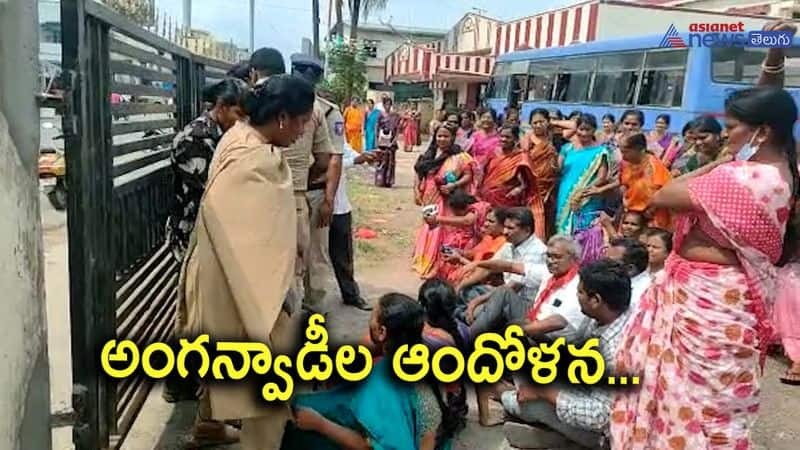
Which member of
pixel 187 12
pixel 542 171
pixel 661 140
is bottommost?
pixel 542 171

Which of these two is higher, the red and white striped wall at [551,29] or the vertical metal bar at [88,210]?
the red and white striped wall at [551,29]

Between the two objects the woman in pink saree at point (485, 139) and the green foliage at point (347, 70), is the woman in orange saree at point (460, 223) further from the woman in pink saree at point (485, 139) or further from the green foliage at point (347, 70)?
the green foliage at point (347, 70)

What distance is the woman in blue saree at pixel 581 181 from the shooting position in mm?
5488

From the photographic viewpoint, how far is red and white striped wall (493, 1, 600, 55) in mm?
18188

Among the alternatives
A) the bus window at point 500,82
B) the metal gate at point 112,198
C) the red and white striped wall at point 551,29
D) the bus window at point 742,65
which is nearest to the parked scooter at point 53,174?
the metal gate at point 112,198

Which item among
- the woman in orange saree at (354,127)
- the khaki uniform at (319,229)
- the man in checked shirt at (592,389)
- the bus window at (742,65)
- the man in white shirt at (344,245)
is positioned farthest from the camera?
the woman in orange saree at (354,127)

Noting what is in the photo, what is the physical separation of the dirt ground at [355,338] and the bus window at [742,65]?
408cm

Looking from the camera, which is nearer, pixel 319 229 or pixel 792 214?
pixel 792 214

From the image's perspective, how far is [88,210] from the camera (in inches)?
84.1

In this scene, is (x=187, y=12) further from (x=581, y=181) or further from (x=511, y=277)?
(x=511, y=277)

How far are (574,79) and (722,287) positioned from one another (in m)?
11.0

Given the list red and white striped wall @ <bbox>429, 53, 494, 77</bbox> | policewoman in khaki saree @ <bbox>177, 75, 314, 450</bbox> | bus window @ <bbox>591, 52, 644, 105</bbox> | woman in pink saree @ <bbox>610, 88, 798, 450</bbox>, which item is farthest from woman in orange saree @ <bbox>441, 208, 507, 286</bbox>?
red and white striped wall @ <bbox>429, 53, 494, 77</bbox>

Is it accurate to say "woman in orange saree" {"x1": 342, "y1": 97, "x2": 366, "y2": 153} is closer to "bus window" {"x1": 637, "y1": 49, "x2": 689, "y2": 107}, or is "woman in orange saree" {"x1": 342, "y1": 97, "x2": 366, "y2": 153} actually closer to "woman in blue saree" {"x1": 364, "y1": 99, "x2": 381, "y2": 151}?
"woman in blue saree" {"x1": 364, "y1": 99, "x2": 381, "y2": 151}

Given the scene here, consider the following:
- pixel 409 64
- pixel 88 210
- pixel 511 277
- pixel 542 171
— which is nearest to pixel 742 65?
pixel 542 171
